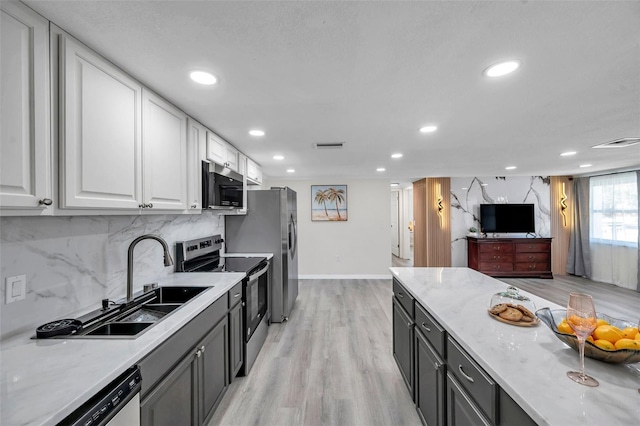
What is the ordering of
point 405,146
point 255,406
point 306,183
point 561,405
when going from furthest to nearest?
point 306,183 → point 405,146 → point 255,406 → point 561,405

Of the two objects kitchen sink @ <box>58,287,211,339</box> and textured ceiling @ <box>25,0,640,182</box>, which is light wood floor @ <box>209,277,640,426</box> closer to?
kitchen sink @ <box>58,287,211,339</box>

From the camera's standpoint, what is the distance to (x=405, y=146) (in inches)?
126

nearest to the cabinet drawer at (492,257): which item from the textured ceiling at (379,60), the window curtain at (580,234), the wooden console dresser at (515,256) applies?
the wooden console dresser at (515,256)

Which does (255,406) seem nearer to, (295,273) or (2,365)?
(2,365)

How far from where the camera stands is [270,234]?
3586 mm

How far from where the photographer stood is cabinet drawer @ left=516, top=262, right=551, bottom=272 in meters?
5.81

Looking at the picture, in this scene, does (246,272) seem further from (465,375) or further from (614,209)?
(614,209)

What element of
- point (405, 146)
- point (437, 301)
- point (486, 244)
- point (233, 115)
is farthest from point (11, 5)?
point (486, 244)

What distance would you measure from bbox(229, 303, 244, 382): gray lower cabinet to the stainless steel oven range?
7 centimetres

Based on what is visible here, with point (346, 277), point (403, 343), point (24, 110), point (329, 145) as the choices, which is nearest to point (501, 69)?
point (329, 145)

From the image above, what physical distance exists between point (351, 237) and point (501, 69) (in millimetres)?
4651

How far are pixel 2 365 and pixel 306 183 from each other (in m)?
5.20

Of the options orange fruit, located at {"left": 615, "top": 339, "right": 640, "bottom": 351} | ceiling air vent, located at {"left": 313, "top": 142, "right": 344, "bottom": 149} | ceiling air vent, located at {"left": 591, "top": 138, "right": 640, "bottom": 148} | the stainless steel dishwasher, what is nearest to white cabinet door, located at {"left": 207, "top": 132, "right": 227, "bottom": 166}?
ceiling air vent, located at {"left": 313, "top": 142, "right": 344, "bottom": 149}

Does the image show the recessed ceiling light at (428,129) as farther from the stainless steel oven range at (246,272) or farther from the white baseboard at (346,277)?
the white baseboard at (346,277)
